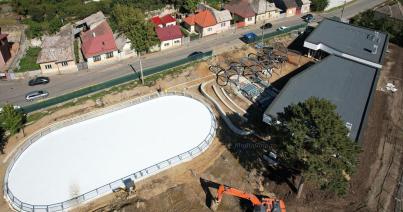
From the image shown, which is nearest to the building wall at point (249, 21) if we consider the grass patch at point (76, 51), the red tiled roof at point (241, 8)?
the red tiled roof at point (241, 8)

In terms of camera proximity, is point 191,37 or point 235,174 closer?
point 235,174

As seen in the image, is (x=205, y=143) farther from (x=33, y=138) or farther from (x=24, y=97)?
(x=24, y=97)

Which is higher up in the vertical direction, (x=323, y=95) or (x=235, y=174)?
(x=323, y=95)

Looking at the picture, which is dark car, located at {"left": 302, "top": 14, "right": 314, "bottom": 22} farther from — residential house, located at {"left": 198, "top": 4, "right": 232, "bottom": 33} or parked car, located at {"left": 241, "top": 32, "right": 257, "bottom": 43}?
residential house, located at {"left": 198, "top": 4, "right": 232, "bottom": 33}

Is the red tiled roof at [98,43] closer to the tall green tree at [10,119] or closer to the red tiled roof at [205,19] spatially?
the tall green tree at [10,119]

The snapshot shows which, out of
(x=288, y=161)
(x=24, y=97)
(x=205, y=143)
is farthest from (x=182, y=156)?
(x=24, y=97)

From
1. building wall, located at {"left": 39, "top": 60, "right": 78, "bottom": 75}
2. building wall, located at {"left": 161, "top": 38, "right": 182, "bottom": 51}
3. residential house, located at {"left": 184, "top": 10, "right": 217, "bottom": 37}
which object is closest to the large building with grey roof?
residential house, located at {"left": 184, "top": 10, "right": 217, "bottom": 37}
